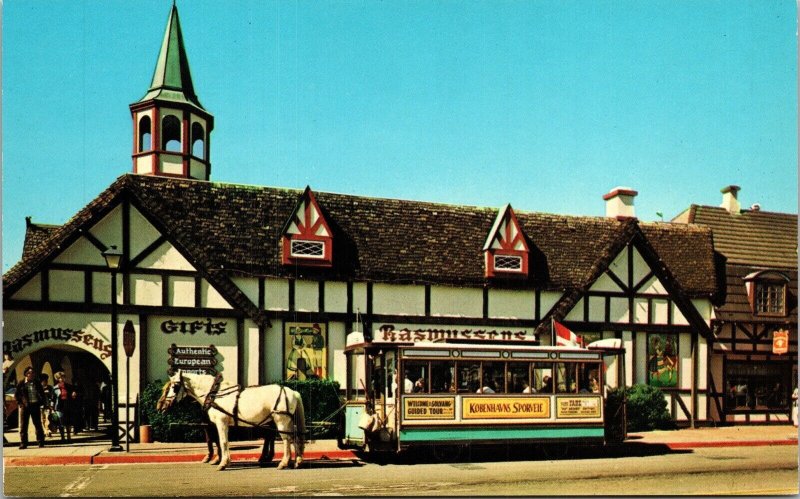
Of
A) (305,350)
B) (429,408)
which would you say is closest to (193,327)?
(305,350)

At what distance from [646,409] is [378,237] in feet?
29.3

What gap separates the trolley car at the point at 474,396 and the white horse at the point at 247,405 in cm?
143

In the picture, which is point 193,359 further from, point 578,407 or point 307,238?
point 578,407

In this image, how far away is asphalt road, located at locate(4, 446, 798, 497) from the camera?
13.3 m

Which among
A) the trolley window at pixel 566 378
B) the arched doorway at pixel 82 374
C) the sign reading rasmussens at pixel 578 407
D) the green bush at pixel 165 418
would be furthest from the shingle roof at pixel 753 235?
the arched doorway at pixel 82 374

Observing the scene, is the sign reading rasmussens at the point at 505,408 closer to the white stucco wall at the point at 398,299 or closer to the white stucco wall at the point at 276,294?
the white stucco wall at the point at 398,299

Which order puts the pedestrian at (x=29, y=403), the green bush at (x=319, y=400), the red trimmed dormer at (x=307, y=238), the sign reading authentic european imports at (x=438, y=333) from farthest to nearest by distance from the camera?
1. the sign reading authentic european imports at (x=438, y=333)
2. the red trimmed dormer at (x=307, y=238)
3. the green bush at (x=319, y=400)
4. the pedestrian at (x=29, y=403)

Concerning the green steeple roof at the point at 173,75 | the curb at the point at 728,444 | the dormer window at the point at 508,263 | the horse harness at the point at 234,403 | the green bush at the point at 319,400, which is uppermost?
the green steeple roof at the point at 173,75

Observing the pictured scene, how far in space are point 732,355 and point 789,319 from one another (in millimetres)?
2454

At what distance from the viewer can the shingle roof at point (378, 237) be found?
21781 millimetres

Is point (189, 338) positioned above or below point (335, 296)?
below

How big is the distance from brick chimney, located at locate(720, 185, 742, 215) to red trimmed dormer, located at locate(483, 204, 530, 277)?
34.3 ft

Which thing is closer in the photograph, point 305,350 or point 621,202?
point 305,350

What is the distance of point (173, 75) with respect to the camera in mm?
26359
